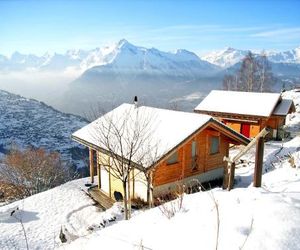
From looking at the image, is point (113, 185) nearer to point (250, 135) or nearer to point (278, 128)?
point (250, 135)

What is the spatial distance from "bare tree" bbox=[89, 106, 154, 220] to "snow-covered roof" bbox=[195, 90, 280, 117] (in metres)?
13.4

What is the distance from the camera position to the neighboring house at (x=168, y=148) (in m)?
13.9

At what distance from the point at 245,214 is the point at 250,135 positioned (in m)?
25.9

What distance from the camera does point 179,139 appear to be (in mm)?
14297

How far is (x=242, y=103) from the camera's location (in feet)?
97.9

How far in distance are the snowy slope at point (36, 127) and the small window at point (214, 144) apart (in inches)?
2593

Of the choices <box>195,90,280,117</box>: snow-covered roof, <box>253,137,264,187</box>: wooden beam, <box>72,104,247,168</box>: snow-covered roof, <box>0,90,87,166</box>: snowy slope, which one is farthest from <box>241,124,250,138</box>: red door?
<box>0,90,87,166</box>: snowy slope

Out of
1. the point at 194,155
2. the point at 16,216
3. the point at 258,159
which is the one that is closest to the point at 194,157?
the point at 194,155

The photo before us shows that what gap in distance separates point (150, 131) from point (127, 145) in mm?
1782

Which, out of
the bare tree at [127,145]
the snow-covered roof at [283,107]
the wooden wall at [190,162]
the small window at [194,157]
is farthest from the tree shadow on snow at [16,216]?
the snow-covered roof at [283,107]

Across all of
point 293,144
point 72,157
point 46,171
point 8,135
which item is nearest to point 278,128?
point 293,144

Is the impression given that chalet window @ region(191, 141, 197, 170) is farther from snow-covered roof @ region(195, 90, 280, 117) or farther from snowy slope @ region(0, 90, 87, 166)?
snowy slope @ region(0, 90, 87, 166)

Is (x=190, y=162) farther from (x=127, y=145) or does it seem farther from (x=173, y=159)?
(x=127, y=145)

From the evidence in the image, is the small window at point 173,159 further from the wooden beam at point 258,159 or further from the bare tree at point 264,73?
the bare tree at point 264,73
